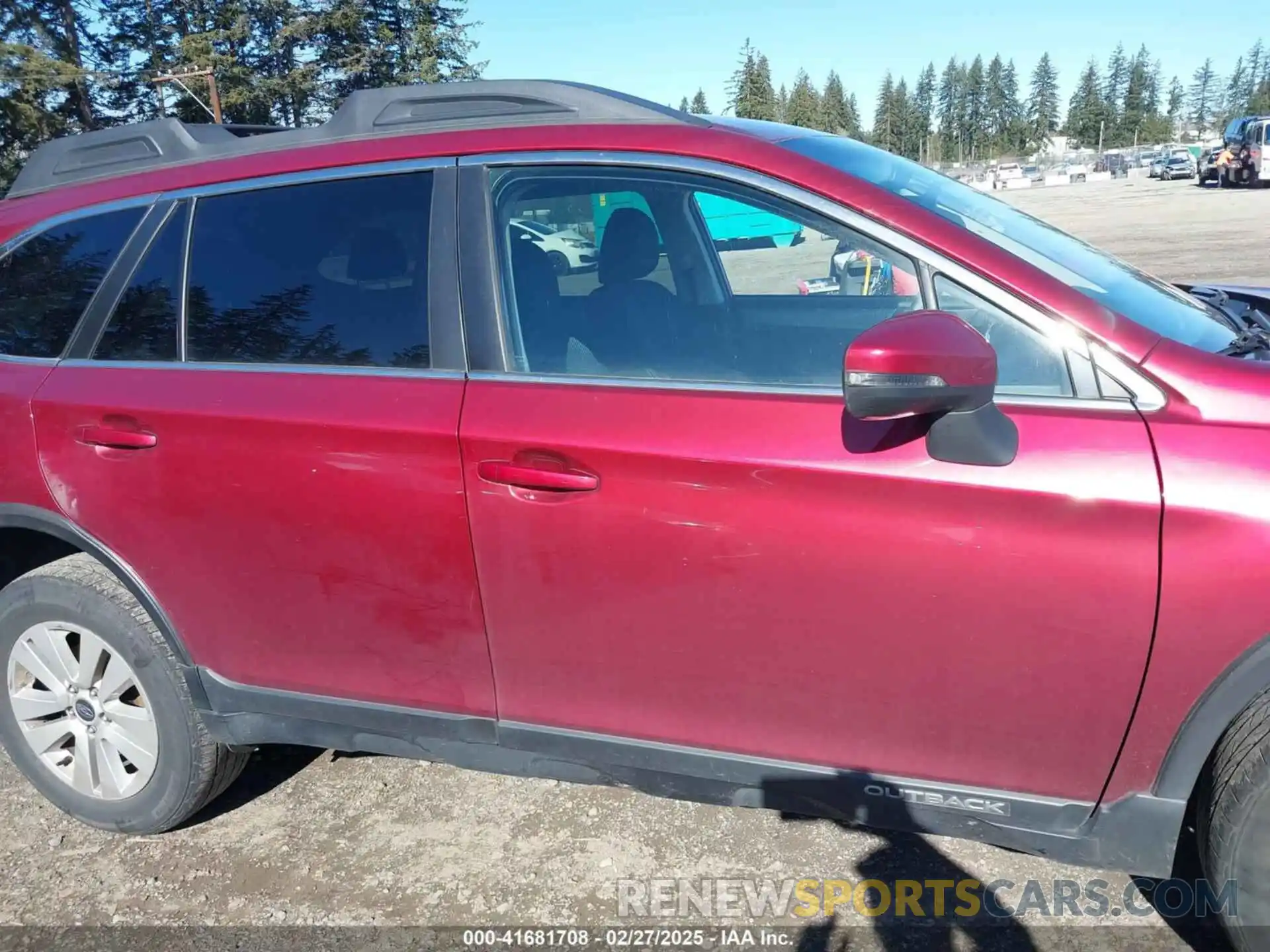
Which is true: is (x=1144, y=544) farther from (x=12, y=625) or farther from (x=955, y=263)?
(x=12, y=625)

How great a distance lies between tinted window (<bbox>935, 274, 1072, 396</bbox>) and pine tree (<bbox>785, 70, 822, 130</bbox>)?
69852 mm

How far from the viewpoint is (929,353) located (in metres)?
1.72

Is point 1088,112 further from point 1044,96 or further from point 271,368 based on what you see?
point 271,368

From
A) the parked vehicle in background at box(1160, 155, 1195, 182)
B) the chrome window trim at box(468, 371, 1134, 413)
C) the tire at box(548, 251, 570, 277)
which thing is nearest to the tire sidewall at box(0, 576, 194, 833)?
the chrome window trim at box(468, 371, 1134, 413)

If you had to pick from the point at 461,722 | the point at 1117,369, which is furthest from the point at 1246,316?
the point at 461,722

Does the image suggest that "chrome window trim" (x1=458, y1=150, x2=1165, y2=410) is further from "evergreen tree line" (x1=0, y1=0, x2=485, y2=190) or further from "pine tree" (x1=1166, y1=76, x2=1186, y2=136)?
"pine tree" (x1=1166, y1=76, x2=1186, y2=136)

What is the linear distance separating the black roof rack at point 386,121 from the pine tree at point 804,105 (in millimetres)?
69172

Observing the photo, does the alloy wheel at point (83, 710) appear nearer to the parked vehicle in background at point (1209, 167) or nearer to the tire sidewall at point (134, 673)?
the tire sidewall at point (134, 673)

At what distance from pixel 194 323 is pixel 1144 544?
231 cm

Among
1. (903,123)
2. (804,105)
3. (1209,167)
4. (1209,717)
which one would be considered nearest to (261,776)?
(1209,717)

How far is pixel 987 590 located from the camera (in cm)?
188

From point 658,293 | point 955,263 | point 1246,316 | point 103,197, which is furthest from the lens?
point 103,197

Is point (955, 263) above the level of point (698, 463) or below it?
above

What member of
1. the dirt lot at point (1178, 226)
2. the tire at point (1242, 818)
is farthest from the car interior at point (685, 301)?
the dirt lot at point (1178, 226)
